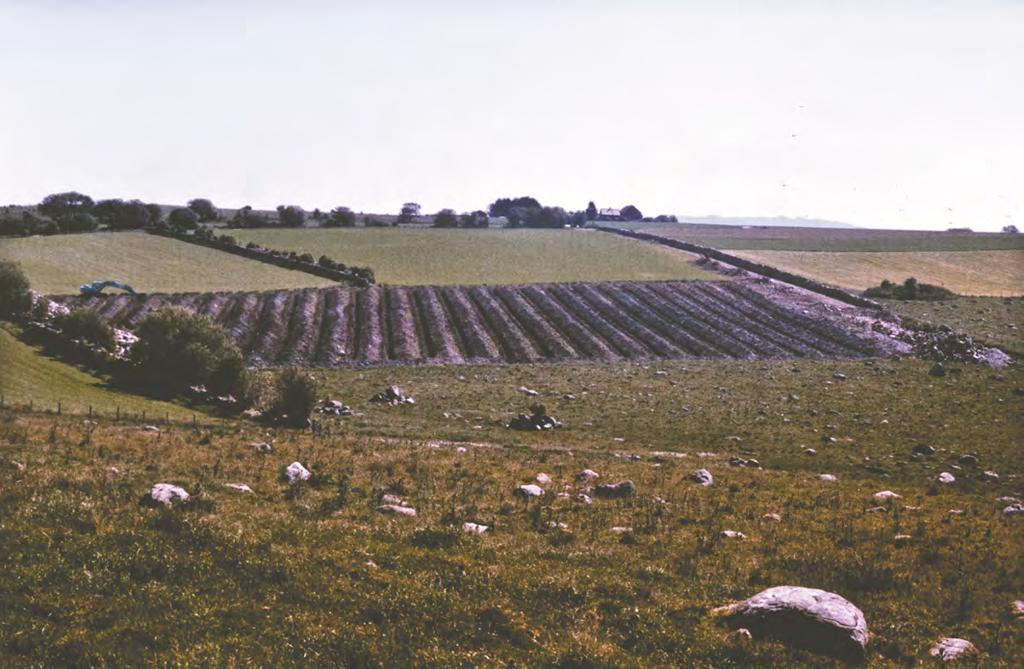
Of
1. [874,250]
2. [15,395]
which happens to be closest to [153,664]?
[15,395]

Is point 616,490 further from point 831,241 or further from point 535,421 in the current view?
point 831,241

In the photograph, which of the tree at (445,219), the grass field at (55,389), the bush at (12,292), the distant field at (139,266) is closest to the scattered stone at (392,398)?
the grass field at (55,389)

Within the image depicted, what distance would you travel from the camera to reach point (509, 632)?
12.7 meters

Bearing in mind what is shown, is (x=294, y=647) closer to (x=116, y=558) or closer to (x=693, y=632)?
(x=116, y=558)

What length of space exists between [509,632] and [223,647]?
4578 mm

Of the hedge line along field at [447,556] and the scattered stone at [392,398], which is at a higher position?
the hedge line along field at [447,556]

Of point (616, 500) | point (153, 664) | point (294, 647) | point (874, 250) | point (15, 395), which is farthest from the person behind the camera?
point (874, 250)

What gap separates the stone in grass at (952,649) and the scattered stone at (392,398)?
35.5 m

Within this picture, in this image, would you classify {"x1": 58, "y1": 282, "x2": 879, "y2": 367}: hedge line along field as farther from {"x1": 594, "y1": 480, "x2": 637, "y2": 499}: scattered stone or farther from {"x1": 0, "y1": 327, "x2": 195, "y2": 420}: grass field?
{"x1": 594, "y1": 480, "x2": 637, "y2": 499}: scattered stone

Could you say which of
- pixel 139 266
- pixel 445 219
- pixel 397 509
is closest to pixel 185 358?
pixel 397 509

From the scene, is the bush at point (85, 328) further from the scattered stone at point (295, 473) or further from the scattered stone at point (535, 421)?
the scattered stone at point (295, 473)

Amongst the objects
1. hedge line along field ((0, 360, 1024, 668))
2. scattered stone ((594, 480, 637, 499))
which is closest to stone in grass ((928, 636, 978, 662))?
hedge line along field ((0, 360, 1024, 668))

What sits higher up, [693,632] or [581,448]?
[693,632]

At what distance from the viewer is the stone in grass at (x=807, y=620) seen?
1259 cm
